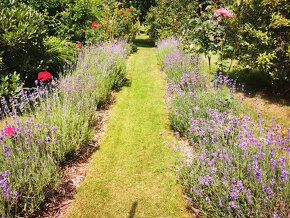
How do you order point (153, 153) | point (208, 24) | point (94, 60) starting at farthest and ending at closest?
1. point (94, 60)
2. point (208, 24)
3. point (153, 153)

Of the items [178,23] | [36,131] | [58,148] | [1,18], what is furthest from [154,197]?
[178,23]

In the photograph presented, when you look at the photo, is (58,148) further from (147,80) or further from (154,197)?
(147,80)

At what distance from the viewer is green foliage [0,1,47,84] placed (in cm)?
441

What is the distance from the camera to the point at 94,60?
689 centimetres

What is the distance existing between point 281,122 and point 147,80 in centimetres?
509

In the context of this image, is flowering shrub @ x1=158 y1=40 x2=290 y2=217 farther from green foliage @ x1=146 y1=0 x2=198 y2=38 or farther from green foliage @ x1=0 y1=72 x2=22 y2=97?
green foliage @ x1=146 y1=0 x2=198 y2=38

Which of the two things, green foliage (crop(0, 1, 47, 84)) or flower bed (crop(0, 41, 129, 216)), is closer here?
flower bed (crop(0, 41, 129, 216))

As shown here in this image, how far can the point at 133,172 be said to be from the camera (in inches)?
148

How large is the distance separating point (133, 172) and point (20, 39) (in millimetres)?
4044

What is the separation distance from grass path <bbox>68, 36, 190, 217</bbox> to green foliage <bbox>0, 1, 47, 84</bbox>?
2688mm

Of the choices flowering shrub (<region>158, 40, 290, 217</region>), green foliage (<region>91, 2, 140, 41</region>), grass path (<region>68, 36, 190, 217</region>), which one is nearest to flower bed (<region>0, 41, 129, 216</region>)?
grass path (<region>68, 36, 190, 217</region>)

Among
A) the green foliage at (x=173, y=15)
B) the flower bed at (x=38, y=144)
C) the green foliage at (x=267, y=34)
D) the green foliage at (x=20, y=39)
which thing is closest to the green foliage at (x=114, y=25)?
the green foliage at (x=173, y=15)

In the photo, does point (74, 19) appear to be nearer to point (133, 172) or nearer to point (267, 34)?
point (133, 172)

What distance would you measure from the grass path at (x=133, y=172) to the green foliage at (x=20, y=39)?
8.82ft
